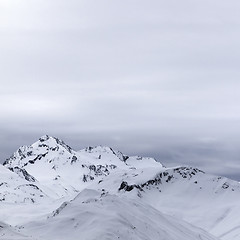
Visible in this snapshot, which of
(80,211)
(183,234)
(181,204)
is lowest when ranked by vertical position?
(181,204)

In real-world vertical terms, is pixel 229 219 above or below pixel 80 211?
below

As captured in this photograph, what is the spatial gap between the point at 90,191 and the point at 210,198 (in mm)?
94805

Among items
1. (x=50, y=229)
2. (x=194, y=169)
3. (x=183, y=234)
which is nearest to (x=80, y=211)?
(x=50, y=229)

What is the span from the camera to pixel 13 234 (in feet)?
117

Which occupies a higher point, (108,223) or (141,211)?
(108,223)

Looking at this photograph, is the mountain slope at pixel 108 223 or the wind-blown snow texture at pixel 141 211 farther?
the wind-blown snow texture at pixel 141 211

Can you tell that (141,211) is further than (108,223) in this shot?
Yes

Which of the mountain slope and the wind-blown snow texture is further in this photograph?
the wind-blown snow texture

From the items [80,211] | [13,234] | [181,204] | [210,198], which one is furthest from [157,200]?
[13,234]

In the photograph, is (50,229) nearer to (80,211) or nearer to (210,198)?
(80,211)

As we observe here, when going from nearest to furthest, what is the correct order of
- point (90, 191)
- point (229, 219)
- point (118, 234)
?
point (118, 234), point (90, 191), point (229, 219)

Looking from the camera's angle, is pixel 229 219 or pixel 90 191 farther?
pixel 229 219

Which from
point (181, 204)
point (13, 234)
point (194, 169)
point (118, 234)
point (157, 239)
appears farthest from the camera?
point (194, 169)

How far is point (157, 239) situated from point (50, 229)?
28.8 ft
